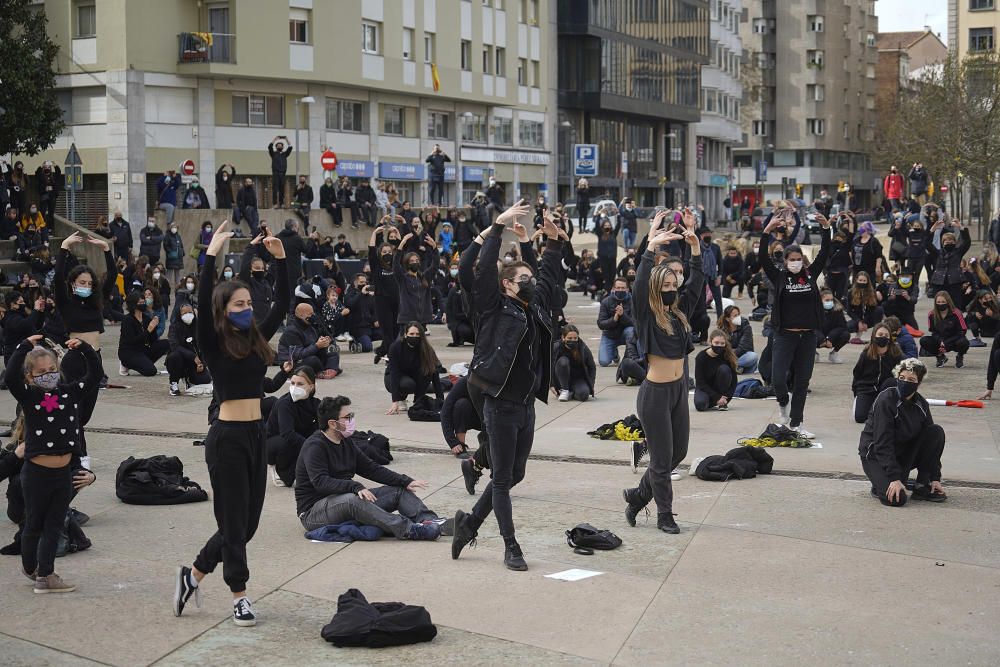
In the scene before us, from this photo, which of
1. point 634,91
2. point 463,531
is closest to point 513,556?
point 463,531

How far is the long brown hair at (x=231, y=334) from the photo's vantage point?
22.1 feet

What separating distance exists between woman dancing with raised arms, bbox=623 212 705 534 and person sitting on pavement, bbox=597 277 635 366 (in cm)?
1048

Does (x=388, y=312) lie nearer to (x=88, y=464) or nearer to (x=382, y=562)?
(x=88, y=464)

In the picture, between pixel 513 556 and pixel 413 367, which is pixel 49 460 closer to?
pixel 513 556

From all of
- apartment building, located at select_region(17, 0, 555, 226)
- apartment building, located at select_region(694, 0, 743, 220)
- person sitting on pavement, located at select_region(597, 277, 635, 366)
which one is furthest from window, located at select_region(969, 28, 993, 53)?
person sitting on pavement, located at select_region(597, 277, 635, 366)

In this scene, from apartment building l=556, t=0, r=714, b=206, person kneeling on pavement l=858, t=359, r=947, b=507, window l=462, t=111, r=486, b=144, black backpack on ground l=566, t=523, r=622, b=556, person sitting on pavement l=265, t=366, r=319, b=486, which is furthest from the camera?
apartment building l=556, t=0, r=714, b=206

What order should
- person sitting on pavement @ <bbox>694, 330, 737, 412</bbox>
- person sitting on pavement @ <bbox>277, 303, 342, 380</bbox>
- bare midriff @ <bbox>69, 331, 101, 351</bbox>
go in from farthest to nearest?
person sitting on pavement @ <bbox>277, 303, 342, 380</bbox>
person sitting on pavement @ <bbox>694, 330, 737, 412</bbox>
bare midriff @ <bbox>69, 331, 101, 351</bbox>

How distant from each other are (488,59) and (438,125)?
4993 millimetres

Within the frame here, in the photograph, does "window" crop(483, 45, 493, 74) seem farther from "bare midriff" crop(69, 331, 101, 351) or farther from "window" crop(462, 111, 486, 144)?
"bare midriff" crop(69, 331, 101, 351)

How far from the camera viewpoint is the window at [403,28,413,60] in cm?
5441

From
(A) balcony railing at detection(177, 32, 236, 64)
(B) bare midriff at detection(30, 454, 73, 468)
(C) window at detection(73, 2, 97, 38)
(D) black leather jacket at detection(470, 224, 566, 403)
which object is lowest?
(B) bare midriff at detection(30, 454, 73, 468)

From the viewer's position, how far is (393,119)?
2156 inches

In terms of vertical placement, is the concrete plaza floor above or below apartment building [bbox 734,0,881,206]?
below

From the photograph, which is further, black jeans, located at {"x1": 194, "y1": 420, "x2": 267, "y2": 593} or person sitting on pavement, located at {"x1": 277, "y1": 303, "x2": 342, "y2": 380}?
person sitting on pavement, located at {"x1": 277, "y1": 303, "x2": 342, "y2": 380}
